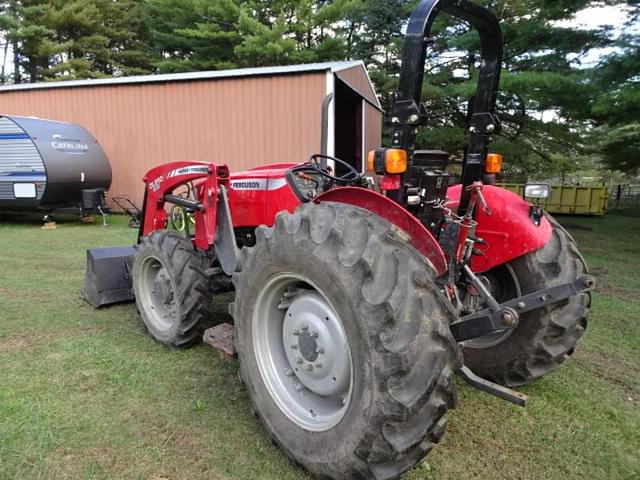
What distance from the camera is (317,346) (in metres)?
2.12

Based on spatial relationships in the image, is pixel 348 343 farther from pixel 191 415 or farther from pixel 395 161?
pixel 191 415

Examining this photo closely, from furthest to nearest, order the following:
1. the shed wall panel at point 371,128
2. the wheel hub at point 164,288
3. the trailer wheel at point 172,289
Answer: the shed wall panel at point 371,128, the wheel hub at point 164,288, the trailer wheel at point 172,289

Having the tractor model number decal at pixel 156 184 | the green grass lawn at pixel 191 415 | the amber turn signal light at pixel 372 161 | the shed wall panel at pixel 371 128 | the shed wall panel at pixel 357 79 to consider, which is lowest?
the green grass lawn at pixel 191 415

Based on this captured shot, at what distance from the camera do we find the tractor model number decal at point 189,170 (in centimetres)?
340

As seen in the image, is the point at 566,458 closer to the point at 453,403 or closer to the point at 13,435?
the point at 453,403

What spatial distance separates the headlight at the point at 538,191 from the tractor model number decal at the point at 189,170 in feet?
6.97

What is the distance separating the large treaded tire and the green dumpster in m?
11.0

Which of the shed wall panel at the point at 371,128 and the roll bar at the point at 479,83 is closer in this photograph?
the roll bar at the point at 479,83

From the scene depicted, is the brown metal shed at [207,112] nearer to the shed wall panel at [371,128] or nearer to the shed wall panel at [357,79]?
the shed wall panel at [357,79]

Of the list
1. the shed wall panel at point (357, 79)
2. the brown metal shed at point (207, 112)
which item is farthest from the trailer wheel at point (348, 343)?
the shed wall panel at point (357, 79)

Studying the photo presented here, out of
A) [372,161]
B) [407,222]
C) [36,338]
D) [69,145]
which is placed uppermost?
[69,145]

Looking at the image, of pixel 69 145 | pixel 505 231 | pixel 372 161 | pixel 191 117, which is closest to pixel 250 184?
pixel 372 161

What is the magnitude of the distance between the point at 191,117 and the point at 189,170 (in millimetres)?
7834

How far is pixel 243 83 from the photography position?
10.2m
